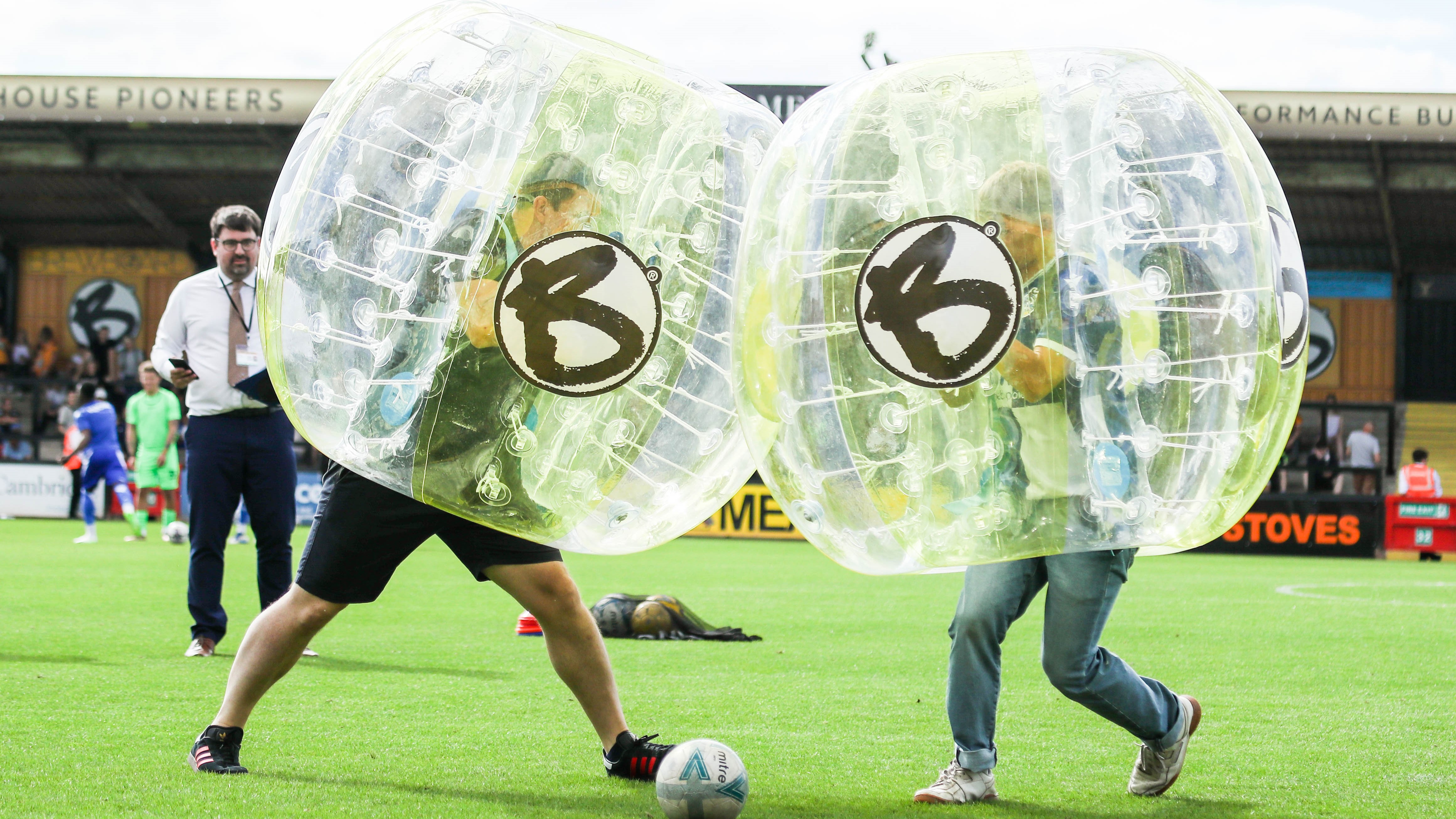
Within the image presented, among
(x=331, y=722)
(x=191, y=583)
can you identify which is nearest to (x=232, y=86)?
(x=191, y=583)

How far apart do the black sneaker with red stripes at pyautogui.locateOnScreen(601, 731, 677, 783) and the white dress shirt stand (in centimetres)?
289

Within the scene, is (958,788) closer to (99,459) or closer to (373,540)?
(373,540)

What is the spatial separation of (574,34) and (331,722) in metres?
2.59

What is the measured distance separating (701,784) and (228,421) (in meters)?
3.58

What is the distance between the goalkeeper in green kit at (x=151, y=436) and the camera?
15641 mm

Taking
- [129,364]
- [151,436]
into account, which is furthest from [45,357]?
[151,436]

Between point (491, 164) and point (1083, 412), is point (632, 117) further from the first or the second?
point (1083, 412)

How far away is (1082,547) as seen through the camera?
10.3 ft

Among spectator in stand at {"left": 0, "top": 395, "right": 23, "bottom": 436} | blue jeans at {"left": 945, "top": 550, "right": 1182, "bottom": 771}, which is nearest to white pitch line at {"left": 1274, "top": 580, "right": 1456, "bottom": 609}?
blue jeans at {"left": 945, "top": 550, "right": 1182, "bottom": 771}

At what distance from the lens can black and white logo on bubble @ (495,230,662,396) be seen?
10.8 feet

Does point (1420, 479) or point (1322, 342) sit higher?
point (1322, 342)

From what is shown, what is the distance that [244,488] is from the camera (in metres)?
6.32

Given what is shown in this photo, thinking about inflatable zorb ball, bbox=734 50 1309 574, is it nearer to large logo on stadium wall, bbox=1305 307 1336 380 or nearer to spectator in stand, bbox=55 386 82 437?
spectator in stand, bbox=55 386 82 437

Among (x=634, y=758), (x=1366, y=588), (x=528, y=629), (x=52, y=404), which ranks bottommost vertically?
(x=1366, y=588)
